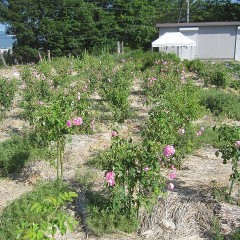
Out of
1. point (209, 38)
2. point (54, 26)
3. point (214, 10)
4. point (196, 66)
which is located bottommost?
point (196, 66)

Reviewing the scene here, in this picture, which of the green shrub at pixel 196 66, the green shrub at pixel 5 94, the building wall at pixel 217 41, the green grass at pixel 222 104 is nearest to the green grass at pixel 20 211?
the green shrub at pixel 5 94

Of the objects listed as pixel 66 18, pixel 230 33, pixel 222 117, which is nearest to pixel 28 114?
pixel 222 117

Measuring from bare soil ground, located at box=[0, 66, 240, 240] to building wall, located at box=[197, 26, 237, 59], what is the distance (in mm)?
15711

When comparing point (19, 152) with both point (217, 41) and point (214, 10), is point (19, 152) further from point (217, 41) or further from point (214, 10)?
point (214, 10)

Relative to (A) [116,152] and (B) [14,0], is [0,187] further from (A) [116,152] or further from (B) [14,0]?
(B) [14,0]

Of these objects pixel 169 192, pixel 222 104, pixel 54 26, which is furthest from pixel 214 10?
pixel 169 192

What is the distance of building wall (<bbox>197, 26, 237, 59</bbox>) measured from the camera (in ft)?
68.3

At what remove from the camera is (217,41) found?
824 inches

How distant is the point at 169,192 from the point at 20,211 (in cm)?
160

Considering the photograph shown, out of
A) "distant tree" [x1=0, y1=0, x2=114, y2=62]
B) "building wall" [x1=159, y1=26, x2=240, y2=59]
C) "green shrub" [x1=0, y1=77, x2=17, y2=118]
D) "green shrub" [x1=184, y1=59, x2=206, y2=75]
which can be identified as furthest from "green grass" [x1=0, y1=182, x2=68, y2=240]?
"distant tree" [x1=0, y1=0, x2=114, y2=62]

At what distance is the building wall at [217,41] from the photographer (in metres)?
20.8

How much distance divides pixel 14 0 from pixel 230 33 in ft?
48.3

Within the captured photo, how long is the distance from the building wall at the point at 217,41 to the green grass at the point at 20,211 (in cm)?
1845

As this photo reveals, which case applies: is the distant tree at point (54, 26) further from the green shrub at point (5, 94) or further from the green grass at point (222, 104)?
the green shrub at point (5, 94)
